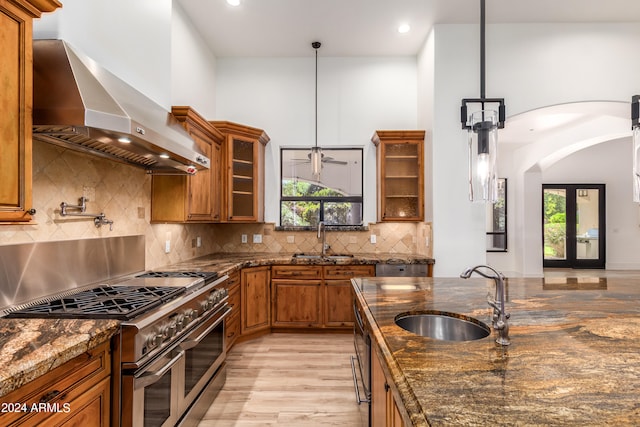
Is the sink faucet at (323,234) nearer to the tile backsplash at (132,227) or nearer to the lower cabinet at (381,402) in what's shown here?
the tile backsplash at (132,227)

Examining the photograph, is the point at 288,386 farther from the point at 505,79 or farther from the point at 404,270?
the point at 505,79

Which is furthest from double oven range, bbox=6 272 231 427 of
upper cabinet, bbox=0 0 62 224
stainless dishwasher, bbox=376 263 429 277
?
stainless dishwasher, bbox=376 263 429 277

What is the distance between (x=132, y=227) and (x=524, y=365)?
280cm

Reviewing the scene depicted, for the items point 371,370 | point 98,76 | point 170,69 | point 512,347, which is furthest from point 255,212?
point 512,347

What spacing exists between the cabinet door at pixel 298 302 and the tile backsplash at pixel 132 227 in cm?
74

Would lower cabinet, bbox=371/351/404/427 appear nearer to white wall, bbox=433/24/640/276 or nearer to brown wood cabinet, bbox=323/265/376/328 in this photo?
brown wood cabinet, bbox=323/265/376/328

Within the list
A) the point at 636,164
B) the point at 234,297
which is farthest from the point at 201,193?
the point at 636,164

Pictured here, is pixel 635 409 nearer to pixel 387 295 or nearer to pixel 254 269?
pixel 387 295

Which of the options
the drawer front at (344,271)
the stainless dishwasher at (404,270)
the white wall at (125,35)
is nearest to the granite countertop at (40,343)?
the white wall at (125,35)

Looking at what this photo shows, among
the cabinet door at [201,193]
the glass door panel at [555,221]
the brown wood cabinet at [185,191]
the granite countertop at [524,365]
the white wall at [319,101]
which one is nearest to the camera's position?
the granite countertop at [524,365]

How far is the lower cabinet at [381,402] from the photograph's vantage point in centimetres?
119

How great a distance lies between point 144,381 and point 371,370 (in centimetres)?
111

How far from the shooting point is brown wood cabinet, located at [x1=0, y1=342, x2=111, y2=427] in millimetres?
1094

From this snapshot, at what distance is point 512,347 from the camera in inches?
47.7
